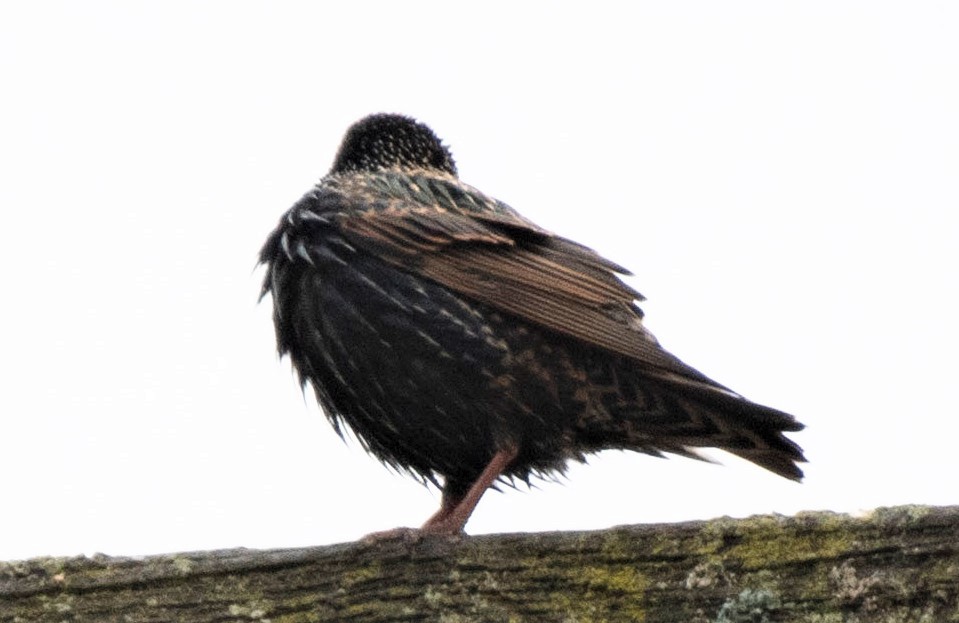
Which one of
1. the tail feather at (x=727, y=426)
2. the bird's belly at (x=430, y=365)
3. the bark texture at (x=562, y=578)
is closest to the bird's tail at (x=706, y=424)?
the tail feather at (x=727, y=426)

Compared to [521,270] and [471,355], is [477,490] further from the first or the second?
[521,270]

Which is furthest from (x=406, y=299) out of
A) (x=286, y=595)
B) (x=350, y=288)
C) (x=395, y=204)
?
(x=286, y=595)

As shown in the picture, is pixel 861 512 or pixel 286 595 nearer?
pixel 861 512

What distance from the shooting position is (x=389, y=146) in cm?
568

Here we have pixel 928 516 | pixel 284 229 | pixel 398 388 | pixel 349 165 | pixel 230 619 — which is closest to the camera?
pixel 928 516

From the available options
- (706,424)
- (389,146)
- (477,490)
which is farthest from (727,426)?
(389,146)

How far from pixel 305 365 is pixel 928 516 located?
99.7 inches

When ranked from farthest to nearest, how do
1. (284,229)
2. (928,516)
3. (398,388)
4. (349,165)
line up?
(349,165) < (284,229) < (398,388) < (928,516)

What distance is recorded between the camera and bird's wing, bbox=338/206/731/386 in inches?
171

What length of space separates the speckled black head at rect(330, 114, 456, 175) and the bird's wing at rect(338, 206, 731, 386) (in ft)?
2.72

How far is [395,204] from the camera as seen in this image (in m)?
4.76

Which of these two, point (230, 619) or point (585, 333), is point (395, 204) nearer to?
point (585, 333)

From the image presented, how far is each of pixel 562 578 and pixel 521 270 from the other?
214 cm

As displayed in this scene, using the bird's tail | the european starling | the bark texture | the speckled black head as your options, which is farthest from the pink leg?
the speckled black head
